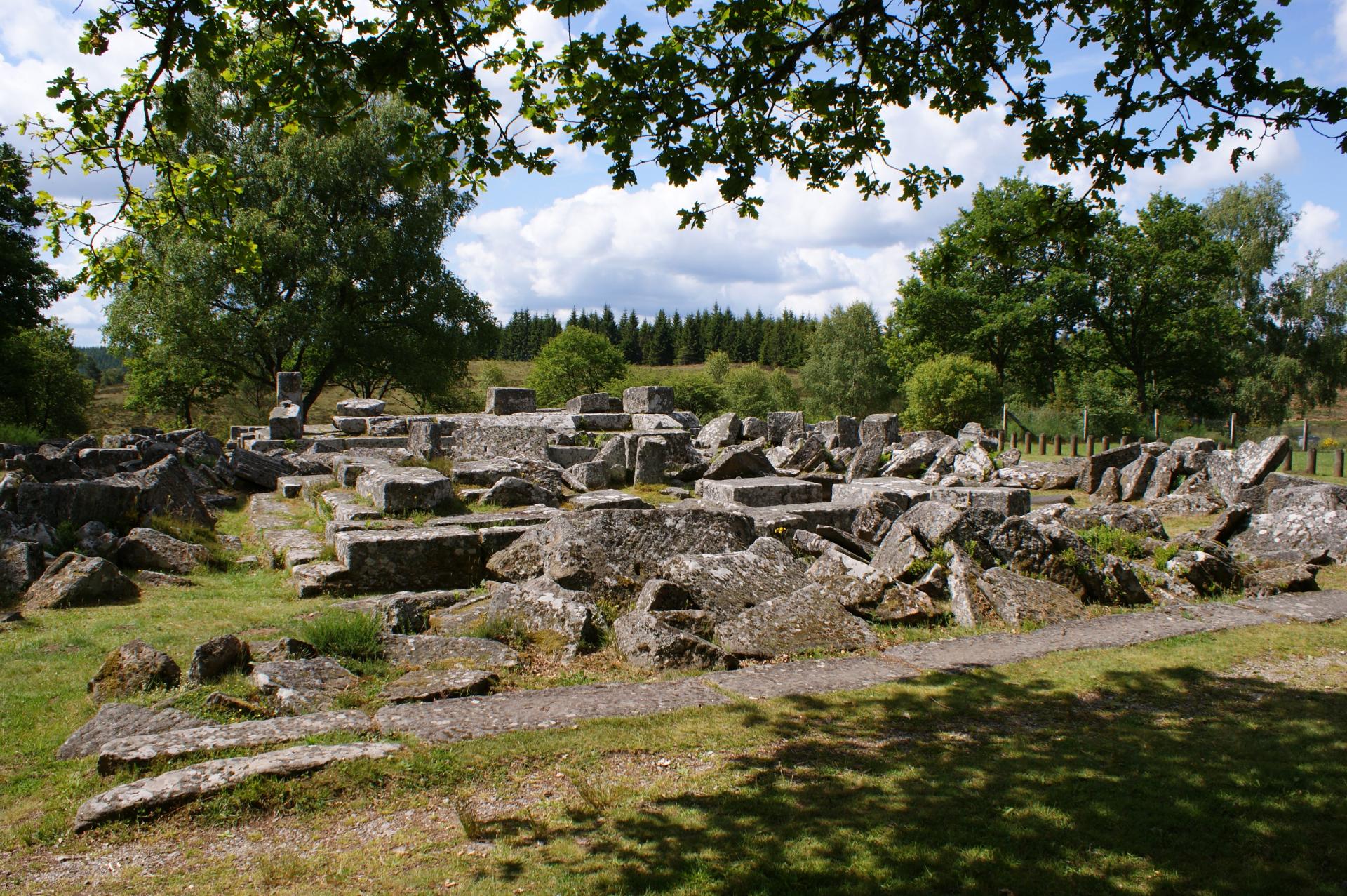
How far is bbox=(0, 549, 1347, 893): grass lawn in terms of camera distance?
3057 mm

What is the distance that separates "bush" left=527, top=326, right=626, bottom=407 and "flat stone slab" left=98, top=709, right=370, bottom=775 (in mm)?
48426

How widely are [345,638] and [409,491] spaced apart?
4321 millimetres

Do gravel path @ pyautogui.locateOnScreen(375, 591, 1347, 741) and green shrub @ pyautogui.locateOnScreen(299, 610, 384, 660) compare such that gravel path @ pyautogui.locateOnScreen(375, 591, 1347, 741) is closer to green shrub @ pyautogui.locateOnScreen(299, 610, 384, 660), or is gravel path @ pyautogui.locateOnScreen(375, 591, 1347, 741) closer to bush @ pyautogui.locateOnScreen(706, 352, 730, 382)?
green shrub @ pyautogui.locateOnScreen(299, 610, 384, 660)

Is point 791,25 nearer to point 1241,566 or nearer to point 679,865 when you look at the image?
point 679,865

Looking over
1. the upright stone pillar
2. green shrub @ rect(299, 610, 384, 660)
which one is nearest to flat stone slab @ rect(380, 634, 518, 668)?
green shrub @ rect(299, 610, 384, 660)

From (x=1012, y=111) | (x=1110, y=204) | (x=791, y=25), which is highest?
(x=791, y=25)

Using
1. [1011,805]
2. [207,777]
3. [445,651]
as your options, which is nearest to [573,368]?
[445,651]

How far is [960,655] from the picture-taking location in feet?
19.5

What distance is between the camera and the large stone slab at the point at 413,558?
7.58 m

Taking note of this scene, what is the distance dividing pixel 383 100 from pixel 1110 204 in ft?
109

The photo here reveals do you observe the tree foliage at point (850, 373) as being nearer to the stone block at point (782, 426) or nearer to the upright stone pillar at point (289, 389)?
the stone block at point (782, 426)

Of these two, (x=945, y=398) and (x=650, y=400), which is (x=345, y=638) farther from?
(x=945, y=398)

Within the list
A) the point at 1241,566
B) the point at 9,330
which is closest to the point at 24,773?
the point at 1241,566

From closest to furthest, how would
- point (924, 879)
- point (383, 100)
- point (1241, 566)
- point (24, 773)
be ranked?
point (924, 879), point (24, 773), point (1241, 566), point (383, 100)
